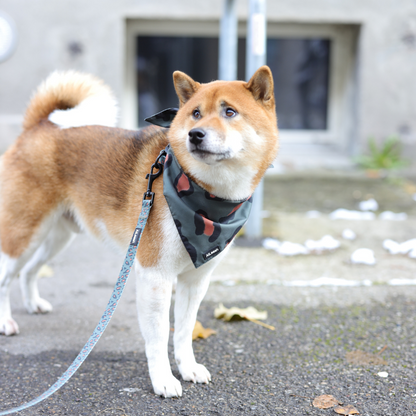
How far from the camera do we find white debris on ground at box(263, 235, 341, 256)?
4250 millimetres

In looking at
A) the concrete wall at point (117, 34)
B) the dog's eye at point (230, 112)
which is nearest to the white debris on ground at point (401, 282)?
the dog's eye at point (230, 112)

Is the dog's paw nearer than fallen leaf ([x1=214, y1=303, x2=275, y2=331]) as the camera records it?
Yes

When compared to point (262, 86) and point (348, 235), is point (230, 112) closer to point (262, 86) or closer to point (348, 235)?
point (262, 86)

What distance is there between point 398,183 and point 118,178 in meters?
5.53

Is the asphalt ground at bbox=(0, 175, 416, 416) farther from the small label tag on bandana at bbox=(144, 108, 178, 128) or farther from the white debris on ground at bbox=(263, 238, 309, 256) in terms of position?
the small label tag on bandana at bbox=(144, 108, 178, 128)

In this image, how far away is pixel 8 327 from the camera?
282 centimetres

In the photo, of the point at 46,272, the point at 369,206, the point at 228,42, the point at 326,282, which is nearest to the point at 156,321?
the point at 326,282

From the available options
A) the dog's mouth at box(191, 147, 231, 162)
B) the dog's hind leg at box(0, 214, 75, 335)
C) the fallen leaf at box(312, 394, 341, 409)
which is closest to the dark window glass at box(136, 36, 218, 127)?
the dog's hind leg at box(0, 214, 75, 335)

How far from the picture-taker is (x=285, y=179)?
7312mm

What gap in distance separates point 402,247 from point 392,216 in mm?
1173

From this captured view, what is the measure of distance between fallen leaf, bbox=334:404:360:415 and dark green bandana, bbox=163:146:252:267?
89 centimetres

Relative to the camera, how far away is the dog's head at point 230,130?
6.74 ft

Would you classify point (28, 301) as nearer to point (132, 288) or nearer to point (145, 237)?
point (132, 288)

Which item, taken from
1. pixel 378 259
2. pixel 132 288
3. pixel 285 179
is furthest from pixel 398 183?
pixel 132 288
